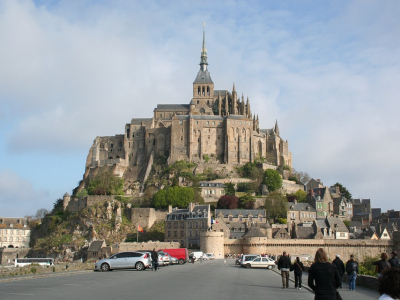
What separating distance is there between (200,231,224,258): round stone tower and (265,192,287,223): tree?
1626 centimetres

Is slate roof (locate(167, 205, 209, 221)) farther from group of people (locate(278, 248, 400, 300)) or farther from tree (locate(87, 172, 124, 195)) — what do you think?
group of people (locate(278, 248, 400, 300))

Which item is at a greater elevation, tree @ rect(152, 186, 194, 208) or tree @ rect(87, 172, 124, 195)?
tree @ rect(87, 172, 124, 195)

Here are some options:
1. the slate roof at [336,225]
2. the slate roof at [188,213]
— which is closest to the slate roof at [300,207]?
the slate roof at [336,225]

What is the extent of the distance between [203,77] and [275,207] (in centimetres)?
4926

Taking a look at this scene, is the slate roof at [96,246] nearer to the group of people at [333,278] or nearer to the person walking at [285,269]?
the person walking at [285,269]

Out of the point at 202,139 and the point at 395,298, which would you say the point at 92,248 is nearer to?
the point at 202,139

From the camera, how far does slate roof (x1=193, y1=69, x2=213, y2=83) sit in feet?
391

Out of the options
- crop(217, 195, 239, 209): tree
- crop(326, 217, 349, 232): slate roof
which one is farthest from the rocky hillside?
crop(326, 217, 349, 232): slate roof

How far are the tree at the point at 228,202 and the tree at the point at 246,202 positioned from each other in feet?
3.31

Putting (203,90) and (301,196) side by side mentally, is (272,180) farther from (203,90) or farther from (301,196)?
(203,90)

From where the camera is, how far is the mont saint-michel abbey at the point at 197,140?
10238 cm

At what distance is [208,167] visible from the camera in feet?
323

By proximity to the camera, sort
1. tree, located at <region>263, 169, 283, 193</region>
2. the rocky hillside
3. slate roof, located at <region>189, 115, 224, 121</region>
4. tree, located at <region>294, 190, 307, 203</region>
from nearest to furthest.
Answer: the rocky hillside < tree, located at <region>294, 190, 307, 203</region> < tree, located at <region>263, 169, 283, 193</region> < slate roof, located at <region>189, 115, 224, 121</region>

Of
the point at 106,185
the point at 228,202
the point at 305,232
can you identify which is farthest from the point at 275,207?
the point at 106,185
